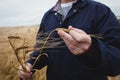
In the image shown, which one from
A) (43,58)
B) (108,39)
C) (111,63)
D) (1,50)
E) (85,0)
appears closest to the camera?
(111,63)

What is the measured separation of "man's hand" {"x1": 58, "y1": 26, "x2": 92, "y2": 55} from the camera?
1.34 meters

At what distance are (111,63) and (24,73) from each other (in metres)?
0.56

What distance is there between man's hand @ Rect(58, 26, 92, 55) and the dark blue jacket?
0.18 feet

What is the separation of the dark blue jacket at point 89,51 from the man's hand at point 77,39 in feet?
0.18

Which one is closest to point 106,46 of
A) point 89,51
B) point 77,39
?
point 89,51

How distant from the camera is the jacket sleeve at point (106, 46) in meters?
1.49

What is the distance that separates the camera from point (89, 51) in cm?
145

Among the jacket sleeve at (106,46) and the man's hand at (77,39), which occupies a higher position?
the man's hand at (77,39)

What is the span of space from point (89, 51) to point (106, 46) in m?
0.14

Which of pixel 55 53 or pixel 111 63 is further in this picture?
pixel 55 53

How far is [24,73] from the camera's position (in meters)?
1.84

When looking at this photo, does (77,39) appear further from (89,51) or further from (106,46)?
(106,46)

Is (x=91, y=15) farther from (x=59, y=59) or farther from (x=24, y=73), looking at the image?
(x=24, y=73)

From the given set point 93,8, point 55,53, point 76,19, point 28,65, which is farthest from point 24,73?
point 93,8
